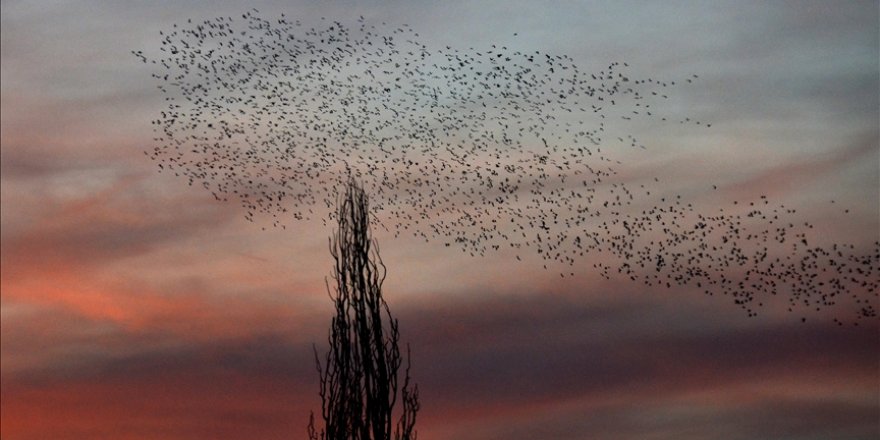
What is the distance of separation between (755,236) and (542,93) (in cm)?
462

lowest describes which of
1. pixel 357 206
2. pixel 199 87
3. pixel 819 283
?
pixel 819 283

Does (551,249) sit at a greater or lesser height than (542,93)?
lesser

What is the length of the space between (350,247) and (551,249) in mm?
3330

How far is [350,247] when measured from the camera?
2747 centimetres

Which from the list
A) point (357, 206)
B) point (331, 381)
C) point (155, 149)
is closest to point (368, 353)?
point (331, 381)

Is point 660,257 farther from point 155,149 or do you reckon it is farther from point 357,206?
point 155,149

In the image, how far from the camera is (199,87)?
26.5 metres

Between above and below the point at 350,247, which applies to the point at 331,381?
below

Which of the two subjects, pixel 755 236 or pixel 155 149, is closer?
pixel 155 149

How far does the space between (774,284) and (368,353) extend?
6998mm

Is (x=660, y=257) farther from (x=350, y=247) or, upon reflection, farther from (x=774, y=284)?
(x=350, y=247)

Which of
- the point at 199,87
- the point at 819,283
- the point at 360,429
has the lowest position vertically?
the point at 360,429

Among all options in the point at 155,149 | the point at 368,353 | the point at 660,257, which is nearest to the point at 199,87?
the point at 155,149

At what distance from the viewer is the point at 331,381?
26859mm
